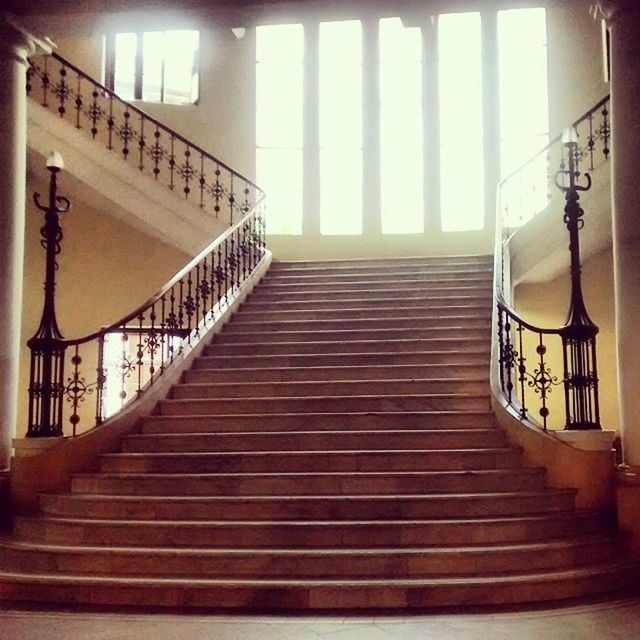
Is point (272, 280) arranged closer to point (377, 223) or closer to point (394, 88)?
point (377, 223)

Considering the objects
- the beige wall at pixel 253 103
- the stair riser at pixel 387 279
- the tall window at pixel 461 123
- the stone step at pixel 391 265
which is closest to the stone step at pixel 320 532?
the stair riser at pixel 387 279

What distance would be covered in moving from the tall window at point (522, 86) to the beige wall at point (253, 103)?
10.1 inches

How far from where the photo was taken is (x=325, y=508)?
583cm

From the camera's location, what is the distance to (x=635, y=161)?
20.4 ft

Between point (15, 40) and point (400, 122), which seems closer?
point (15, 40)

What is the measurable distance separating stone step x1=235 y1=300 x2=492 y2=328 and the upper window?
5.52 m

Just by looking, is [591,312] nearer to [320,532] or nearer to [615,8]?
[615,8]

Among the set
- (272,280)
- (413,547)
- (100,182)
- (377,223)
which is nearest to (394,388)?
(413,547)

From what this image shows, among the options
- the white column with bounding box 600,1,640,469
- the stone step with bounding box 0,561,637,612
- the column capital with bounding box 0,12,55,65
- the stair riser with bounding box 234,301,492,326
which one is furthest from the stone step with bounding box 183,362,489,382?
the column capital with bounding box 0,12,55,65

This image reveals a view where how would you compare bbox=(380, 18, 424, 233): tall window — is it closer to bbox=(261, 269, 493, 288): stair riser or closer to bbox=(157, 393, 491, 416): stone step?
bbox=(261, 269, 493, 288): stair riser

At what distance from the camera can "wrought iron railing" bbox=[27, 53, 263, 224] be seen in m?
11.8

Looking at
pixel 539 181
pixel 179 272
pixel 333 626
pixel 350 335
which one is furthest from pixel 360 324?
pixel 539 181

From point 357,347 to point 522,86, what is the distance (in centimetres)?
764

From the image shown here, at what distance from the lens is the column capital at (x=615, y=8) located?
630cm
